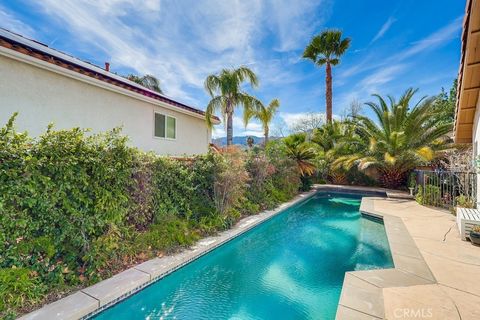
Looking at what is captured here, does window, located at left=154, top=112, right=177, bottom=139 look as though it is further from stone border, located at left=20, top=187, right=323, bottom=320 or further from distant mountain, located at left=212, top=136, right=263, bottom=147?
stone border, located at left=20, top=187, right=323, bottom=320

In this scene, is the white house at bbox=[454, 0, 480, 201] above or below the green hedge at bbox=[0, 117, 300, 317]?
above

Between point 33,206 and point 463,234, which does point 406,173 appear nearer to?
point 463,234

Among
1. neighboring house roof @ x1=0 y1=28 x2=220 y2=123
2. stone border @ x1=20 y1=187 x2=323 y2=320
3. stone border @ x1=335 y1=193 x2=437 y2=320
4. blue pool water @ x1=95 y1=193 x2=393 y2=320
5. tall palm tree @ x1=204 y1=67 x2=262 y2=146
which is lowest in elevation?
blue pool water @ x1=95 y1=193 x2=393 y2=320

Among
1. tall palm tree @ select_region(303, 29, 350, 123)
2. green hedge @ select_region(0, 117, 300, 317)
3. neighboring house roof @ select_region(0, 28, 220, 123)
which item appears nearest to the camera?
green hedge @ select_region(0, 117, 300, 317)

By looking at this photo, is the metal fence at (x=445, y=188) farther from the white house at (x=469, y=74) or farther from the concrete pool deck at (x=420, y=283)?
the concrete pool deck at (x=420, y=283)

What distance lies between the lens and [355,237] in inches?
348

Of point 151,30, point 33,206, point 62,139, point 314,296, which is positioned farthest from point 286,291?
point 151,30

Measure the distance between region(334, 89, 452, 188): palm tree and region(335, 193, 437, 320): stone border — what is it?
39.5 feet

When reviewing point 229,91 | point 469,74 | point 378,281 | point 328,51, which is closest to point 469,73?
point 469,74

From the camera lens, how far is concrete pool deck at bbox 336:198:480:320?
3521mm

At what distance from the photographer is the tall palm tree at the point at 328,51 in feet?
77.0

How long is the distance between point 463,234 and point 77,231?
9955 mm

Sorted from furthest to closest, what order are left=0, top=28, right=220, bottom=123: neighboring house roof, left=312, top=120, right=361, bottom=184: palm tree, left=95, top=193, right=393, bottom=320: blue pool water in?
left=312, top=120, right=361, bottom=184: palm tree, left=0, top=28, right=220, bottom=123: neighboring house roof, left=95, top=193, right=393, bottom=320: blue pool water

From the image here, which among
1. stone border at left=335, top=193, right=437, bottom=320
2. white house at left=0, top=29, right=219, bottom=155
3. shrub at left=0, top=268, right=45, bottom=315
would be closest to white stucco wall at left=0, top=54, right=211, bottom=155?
white house at left=0, top=29, right=219, bottom=155
